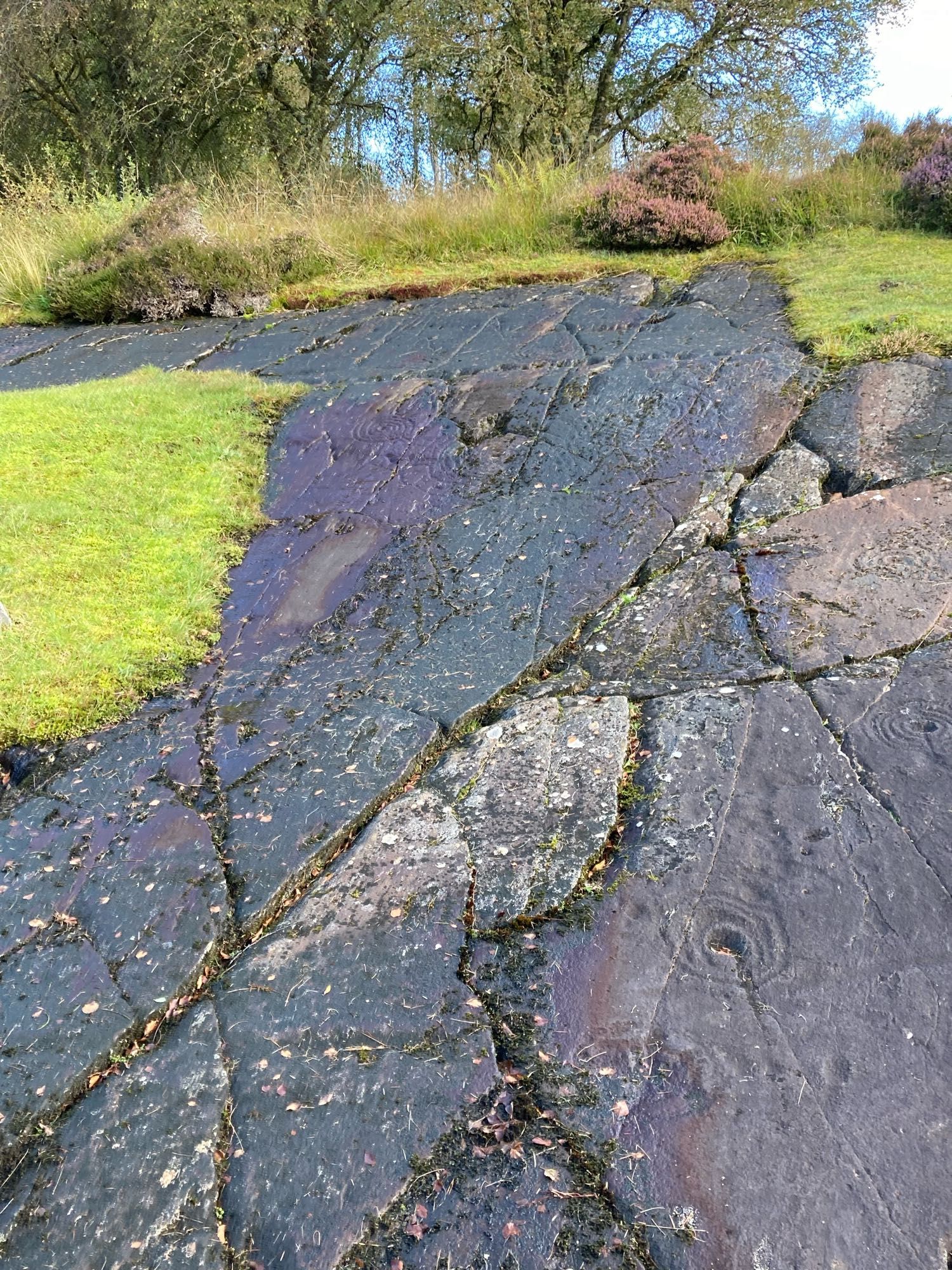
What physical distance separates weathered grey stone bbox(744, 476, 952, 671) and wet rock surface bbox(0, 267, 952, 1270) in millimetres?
20

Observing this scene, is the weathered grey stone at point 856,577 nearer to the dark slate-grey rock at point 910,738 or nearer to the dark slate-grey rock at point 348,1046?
the dark slate-grey rock at point 910,738

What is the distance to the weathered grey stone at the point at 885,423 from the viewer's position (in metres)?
4.57

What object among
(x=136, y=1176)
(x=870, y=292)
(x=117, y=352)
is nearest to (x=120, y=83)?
(x=117, y=352)

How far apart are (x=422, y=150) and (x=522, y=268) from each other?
380 inches

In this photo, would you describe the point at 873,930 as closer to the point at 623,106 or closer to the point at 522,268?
the point at 522,268

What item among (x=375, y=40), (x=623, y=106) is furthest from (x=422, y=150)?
(x=623, y=106)

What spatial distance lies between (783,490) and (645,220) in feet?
19.6

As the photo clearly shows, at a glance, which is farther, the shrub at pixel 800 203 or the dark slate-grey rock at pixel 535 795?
the shrub at pixel 800 203

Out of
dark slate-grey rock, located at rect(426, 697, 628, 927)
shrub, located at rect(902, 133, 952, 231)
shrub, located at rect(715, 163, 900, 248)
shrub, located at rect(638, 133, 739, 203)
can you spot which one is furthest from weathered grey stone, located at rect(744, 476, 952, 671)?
shrub, located at rect(638, 133, 739, 203)

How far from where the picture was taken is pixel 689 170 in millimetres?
9797

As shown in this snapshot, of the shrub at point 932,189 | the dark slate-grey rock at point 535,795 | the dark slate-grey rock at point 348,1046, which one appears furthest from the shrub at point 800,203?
the dark slate-grey rock at point 348,1046

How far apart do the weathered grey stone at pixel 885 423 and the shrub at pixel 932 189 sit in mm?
4565

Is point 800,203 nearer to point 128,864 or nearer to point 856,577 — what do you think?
point 856,577

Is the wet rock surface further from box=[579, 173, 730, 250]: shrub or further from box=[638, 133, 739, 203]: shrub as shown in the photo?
box=[638, 133, 739, 203]: shrub
